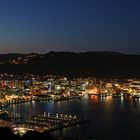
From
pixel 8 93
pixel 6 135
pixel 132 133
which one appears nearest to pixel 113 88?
pixel 8 93

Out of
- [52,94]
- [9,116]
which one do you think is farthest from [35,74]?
[9,116]

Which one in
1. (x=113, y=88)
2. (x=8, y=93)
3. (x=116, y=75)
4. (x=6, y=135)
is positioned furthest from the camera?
(x=116, y=75)

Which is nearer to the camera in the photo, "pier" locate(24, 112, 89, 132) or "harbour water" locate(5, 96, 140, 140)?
"harbour water" locate(5, 96, 140, 140)

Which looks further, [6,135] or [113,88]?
[113,88]

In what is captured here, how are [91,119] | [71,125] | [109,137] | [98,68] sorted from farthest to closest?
[98,68] → [91,119] → [71,125] → [109,137]

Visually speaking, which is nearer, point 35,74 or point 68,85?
point 68,85

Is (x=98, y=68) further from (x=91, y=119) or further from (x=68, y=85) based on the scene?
(x=91, y=119)

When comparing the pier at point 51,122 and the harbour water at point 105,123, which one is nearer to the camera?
the harbour water at point 105,123

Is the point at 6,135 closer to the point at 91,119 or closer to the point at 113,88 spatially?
the point at 91,119

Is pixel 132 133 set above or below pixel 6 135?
below
